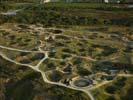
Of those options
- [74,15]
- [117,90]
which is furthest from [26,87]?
[74,15]

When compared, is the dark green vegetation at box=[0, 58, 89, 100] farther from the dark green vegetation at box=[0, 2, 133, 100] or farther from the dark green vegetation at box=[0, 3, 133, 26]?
the dark green vegetation at box=[0, 3, 133, 26]

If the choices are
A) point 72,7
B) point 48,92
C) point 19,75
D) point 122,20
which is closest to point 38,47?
point 19,75

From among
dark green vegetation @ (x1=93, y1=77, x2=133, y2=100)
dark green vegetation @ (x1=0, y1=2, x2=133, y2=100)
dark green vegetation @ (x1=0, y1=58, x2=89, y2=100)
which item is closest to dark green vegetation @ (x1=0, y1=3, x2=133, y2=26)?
dark green vegetation @ (x1=0, y1=2, x2=133, y2=100)

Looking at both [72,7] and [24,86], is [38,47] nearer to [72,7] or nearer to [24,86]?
[24,86]

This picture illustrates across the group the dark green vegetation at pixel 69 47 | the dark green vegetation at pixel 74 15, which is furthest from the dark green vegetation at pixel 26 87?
the dark green vegetation at pixel 74 15

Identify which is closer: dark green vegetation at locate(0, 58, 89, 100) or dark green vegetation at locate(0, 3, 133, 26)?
dark green vegetation at locate(0, 58, 89, 100)

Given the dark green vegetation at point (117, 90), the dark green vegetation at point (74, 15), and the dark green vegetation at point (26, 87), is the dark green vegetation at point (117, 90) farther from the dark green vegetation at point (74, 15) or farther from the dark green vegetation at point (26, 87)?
the dark green vegetation at point (74, 15)
